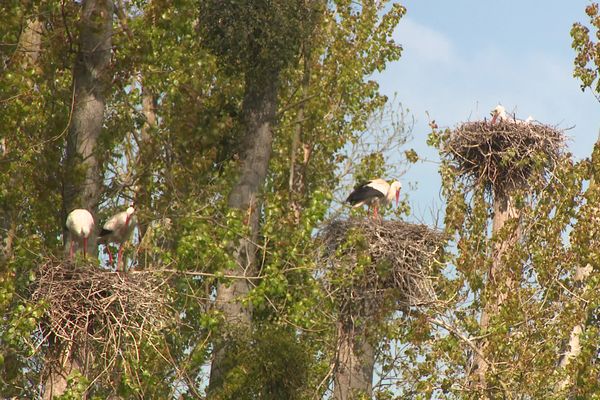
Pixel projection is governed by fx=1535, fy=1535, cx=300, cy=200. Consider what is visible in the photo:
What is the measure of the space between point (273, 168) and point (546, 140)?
16.4 ft

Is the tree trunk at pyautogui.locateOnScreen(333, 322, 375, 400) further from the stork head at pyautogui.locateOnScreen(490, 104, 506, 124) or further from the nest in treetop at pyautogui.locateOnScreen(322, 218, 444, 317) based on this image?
the stork head at pyautogui.locateOnScreen(490, 104, 506, 124)

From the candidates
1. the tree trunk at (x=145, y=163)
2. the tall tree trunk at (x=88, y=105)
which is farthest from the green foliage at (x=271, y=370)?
the tall tree trunk at (x=88, y=105)

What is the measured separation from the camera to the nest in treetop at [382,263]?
770 inches

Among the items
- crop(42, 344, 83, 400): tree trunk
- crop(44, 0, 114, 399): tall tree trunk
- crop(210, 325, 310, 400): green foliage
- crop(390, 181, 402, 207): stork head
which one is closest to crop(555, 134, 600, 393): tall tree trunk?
crop(390, 181, 402, 207): stork head

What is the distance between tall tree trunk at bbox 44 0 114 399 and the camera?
17234 mm

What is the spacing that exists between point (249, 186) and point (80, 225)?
4818 mm

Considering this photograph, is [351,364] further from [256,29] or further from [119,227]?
[256,29]

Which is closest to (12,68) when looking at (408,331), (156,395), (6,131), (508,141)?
(6,131)

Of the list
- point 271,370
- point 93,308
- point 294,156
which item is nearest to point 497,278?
point 294,156

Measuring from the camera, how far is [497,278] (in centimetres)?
2270

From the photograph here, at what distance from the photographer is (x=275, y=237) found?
789 inches

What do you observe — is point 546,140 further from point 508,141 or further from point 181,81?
point 181,81

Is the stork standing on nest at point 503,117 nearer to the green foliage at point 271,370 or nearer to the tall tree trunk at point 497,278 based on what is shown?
the tall tree trunk at point 497,278

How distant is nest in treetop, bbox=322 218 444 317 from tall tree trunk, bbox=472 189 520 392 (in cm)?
228
